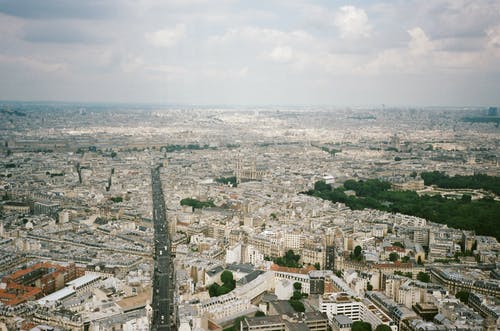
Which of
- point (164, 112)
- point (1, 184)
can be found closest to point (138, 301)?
point (1, 184)

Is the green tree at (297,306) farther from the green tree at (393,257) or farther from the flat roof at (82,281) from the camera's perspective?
the flat roof at (82,281)

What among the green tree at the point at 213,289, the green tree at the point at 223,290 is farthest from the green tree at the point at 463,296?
the green tree at the point at 213,289

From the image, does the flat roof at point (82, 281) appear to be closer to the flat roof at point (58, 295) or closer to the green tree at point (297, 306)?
the flat roof at point (58, 295)

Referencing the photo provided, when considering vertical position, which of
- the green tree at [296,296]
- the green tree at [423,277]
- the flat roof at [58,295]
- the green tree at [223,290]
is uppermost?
the flat roof at [58,295]

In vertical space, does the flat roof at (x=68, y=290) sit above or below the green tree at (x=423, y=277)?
above

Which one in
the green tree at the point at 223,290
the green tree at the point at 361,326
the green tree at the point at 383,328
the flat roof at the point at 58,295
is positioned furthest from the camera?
the green tree at the point at 223,290

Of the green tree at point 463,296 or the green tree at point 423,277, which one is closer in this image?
the green tree at point 463,296

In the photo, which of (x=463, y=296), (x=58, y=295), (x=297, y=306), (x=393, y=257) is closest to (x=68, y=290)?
(x=58, y=295)

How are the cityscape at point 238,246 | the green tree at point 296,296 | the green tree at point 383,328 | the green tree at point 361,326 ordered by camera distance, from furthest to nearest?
1. the green tree at point 296,296
2. the cityscape at point 238,246
3. the green tree at point 361,326
4. the green tree at point 383,328

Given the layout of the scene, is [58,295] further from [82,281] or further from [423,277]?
[423,277]
